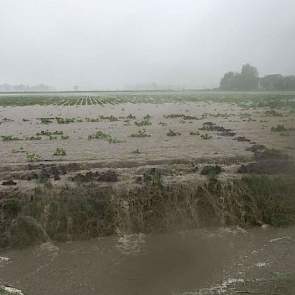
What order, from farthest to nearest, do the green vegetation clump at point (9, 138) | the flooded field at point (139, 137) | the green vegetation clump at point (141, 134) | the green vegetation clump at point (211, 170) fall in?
the green vegetation clump at point (141, 134) → the green vegetation clump at point (9, 138) → the flooded field at point (139, 137) → the green vegetation clump at point (211, 170)

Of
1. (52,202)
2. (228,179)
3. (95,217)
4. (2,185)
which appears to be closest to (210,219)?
(228,179)

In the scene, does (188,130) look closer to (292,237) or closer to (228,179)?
(228,179)

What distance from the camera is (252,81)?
9962 cm

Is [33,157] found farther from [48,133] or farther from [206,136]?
[206,136]

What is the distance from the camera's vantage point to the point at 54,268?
11.6 meters

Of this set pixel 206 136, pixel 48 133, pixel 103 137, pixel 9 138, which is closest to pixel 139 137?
pixel 103 137

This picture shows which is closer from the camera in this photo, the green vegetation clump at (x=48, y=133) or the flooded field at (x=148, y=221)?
the flooded field at (x=148, y=221)

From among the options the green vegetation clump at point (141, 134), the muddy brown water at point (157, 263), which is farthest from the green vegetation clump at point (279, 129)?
the muddy brown water at point (157, 263)

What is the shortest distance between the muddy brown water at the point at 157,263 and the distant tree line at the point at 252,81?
75217mm

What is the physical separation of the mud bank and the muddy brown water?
425mm

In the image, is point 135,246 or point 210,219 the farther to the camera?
point 210,219

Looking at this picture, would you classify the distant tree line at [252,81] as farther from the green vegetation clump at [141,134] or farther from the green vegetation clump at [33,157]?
the green vegetation clump at [33,157]

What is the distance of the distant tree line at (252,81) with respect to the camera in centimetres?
8711

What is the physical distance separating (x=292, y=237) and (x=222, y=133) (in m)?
13.6
